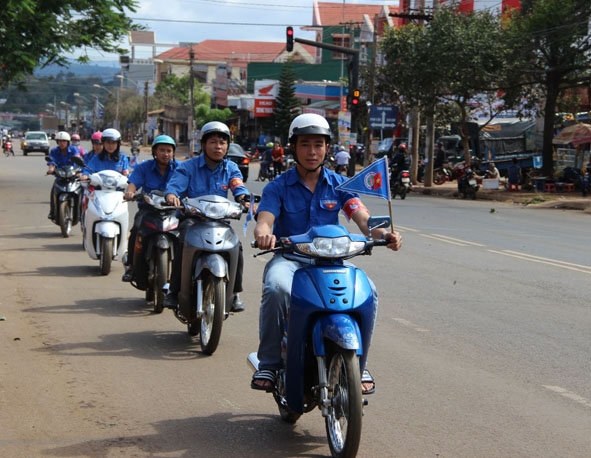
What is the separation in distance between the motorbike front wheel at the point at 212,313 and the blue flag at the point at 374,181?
7.63 feet

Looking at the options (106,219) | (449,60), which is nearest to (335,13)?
(449,60)

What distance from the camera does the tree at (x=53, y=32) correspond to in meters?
28.7

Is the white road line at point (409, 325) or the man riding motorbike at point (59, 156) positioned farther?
the man riding motorbike at point (59, 156)

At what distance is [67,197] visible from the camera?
16.8m

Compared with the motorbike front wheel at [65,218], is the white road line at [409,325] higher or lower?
lower

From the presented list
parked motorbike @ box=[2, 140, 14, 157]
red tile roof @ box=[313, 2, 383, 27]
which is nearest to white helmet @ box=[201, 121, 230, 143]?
parked motorbike @ box=[2, 140, 14, 157]

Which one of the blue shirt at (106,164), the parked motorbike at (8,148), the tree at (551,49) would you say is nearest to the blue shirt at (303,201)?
the blue shirt at (106,164)

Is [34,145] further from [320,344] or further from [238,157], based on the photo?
[320,344]

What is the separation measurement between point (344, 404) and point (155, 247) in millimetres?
A: 4969

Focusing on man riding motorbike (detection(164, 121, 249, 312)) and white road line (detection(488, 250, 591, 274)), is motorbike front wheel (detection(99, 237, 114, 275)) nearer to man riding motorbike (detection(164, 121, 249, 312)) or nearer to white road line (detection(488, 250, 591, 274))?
man riding motorbike (detection(164, 121, 249, 312))

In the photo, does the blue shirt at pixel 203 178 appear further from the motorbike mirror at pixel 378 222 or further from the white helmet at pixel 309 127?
the motorbike mirror at pixel 378 222

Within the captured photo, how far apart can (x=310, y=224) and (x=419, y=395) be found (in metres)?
1.47

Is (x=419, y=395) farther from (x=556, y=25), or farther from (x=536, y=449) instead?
(x=556, y=25)

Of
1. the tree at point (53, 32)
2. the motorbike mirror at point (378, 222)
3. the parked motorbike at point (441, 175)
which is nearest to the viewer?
the motorbike mirror at point (378, 222)
